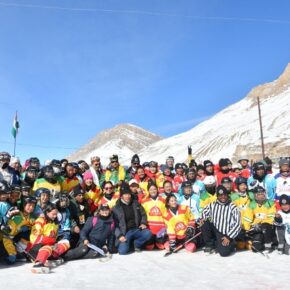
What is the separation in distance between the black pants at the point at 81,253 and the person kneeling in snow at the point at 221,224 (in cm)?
197

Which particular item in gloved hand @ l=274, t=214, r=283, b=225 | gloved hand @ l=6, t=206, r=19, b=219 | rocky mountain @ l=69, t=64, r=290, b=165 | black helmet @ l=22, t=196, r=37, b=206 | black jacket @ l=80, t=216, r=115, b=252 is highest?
rocky mountain @ l=69, t=64, r=290, b=165

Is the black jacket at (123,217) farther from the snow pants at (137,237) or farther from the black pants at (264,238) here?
the black pants at (264,238)

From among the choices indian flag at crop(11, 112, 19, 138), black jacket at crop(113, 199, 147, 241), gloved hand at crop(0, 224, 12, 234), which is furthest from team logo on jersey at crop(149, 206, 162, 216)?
indian flag at crop(11, 112, 19, 138)

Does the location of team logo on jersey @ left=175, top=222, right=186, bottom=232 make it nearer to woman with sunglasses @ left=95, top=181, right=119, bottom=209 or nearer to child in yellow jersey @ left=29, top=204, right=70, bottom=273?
woman with sunglasses @ left=95, top=181, right=119, bottom=209

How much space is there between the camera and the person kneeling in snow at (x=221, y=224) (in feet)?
21.8

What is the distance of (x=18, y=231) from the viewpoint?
6.37 meters

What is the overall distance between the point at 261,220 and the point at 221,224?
2.85 ft

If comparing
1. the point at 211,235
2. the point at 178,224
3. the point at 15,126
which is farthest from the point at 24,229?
the point at 15,126

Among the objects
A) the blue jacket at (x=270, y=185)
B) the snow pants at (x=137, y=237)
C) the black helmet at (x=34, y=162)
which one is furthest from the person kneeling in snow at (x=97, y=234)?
the blue jacket at (x=270, y=185)

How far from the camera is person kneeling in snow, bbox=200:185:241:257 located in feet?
21.8

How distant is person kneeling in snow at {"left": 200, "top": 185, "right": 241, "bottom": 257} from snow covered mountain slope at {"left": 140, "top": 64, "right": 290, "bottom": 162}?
130 feet

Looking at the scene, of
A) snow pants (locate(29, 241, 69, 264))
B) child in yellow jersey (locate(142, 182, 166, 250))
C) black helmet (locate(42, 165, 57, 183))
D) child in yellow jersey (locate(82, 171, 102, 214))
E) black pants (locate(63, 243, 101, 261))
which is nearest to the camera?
snow pants (locate(29, 241, 69, 264))

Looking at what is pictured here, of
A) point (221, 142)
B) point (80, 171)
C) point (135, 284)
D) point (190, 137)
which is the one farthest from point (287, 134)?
point (135, 284)

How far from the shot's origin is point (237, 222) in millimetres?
6781
